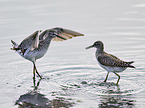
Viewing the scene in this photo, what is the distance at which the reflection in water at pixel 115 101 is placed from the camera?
886 cm

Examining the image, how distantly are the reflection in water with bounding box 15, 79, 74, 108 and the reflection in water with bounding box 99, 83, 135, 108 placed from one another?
840 millimetres

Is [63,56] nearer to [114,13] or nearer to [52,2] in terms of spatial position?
[114,13]

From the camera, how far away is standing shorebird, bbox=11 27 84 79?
10219mm

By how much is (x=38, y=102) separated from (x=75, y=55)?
374cm

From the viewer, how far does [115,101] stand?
912cm

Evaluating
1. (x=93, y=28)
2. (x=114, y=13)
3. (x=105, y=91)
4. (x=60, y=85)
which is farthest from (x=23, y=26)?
(x=105, y=91)

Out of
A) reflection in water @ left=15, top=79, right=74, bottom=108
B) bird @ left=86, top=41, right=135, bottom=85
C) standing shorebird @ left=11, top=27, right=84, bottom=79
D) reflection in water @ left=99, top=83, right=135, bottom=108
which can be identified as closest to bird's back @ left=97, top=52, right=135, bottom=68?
bird @ left=86, top=41, right=135, bottom=85

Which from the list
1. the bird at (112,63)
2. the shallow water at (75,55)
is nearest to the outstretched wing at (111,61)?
the bird at (112,63)

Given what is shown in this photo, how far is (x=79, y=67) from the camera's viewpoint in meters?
11.8

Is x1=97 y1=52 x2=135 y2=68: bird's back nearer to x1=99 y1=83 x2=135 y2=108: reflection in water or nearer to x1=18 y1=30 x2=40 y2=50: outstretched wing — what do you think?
x1=99 y1=83 x2=135 y2=108: reflection in water

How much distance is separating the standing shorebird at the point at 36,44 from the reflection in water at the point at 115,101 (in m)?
2.36

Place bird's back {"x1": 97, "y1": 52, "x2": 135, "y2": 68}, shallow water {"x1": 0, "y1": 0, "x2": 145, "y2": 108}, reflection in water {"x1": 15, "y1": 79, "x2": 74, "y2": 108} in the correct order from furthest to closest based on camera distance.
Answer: bird's back {"x1": 97, "y1": 52, "x2": 135, "y2": 68}
shallow water {"x1": 0, "y1": 0, "x2": 145, "y2": 108}
reflection in water {"x1": 15, "y1": 79, "x2": 74, "y2": 108}

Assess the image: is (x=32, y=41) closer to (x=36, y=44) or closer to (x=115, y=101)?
(x=36, y=44)

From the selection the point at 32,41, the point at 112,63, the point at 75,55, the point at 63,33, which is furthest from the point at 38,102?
the point at 75,55
